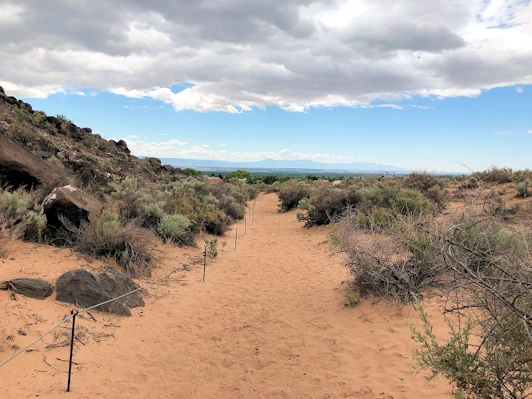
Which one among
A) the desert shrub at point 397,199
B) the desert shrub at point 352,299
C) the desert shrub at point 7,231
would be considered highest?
the desert shrub at point 397,199

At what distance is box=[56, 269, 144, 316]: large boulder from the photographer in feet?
19.5

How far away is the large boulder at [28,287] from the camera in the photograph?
568 cm

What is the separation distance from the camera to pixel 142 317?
639cm

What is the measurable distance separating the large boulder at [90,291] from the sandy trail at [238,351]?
8.8 inches

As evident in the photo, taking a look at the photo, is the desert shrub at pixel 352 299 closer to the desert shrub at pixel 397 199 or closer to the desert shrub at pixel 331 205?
the desert shrub at pixel 397 199

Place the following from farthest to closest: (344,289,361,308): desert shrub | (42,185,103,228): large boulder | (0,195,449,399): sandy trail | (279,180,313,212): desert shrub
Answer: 1. (279,180,313,212): desert shrub
2. (42,185,103,228): large boulder
3. (344,289,361,308): desert shrub
4. (0,195,449,399): sandy trail

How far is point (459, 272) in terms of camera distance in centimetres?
226

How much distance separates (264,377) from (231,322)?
Result: 1.96 metres

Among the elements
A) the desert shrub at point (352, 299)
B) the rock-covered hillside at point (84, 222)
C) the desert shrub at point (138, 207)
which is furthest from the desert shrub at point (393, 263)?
the desert shrub at point (138, 207)

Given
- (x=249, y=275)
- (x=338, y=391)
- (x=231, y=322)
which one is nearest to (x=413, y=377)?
(x=338, y=391)

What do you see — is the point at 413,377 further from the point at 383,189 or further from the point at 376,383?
the point at 383,189

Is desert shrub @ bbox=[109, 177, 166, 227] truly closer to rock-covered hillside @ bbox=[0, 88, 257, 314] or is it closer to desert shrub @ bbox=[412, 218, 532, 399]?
rock-covered hillside @ bbox=[0, 88, 257, 314]

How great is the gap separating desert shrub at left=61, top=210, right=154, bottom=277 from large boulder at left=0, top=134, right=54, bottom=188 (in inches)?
102

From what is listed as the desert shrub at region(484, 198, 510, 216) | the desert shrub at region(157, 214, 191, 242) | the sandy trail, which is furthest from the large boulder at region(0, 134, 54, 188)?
the desert shrub at region(484, 198, 510, 216)
